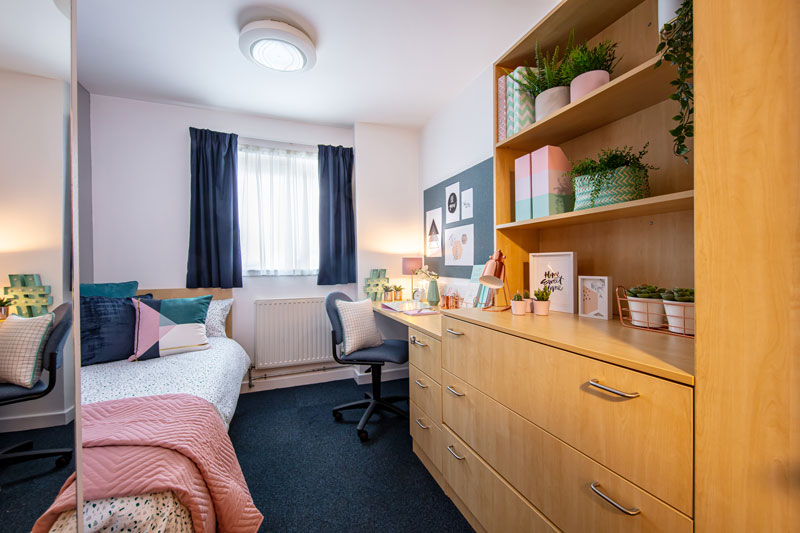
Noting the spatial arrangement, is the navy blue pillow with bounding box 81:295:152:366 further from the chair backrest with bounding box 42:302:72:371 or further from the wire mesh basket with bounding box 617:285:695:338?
the wire mesh basket with bounding box 617:285:695:338

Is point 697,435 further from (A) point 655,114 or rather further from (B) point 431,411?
(B) point 431,411

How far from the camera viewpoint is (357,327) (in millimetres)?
2525

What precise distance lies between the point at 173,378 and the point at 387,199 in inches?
96.8

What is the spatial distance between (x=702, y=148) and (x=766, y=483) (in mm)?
677

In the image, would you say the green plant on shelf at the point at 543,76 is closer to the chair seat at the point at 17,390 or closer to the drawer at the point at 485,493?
the drawer at the point at 485,493

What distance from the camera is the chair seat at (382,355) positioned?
2.37m

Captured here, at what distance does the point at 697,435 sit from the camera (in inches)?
26.7

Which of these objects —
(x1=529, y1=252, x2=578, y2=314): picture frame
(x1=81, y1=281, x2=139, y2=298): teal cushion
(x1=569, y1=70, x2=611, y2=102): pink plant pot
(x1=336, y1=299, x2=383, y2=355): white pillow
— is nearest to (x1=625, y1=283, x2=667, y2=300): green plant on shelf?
(x1=529, y1=252, x2=578, y2=314): picture frame

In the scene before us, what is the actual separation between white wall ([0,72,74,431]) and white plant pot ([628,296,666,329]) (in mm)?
1566

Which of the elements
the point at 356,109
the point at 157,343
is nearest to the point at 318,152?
the point at 356,109

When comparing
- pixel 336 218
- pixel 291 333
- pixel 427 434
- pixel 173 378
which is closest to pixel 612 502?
pixel 427 434

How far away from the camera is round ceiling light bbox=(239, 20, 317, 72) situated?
6.18ft

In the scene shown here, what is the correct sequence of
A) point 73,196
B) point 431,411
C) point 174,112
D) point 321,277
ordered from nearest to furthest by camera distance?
point 73,196
point 431,411
point 174,112
point 321,277

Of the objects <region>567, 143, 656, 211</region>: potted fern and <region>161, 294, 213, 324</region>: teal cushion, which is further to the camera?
<region>161, 294, 213, 324</region>: teal cushion
